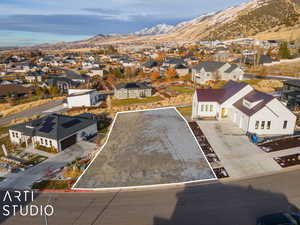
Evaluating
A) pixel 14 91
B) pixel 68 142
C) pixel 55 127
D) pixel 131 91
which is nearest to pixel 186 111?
pixel 131 91

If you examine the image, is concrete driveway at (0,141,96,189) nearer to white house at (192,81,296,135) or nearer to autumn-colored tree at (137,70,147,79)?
white house at (192,81,296,135)

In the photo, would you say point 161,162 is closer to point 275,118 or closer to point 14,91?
point 275,118

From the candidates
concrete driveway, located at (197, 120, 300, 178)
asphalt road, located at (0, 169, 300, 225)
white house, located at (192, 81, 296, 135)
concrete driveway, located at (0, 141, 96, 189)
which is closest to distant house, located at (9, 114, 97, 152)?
concrete driveway, located at (0, 141, 96, 189)

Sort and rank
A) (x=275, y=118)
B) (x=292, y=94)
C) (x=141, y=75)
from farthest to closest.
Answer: (x=141, y=75) < (x=292, y=94) < (x=275, y=118)

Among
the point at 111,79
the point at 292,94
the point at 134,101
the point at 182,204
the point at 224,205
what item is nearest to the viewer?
the point at 224,205

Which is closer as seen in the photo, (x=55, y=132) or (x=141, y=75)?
(x=55, y=132)

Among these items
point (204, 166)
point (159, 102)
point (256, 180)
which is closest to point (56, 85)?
point (159, 102)

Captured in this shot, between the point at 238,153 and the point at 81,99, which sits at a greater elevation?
the point at 81,99

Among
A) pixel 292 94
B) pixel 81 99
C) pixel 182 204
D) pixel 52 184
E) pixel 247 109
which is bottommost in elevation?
pixel 52 184
